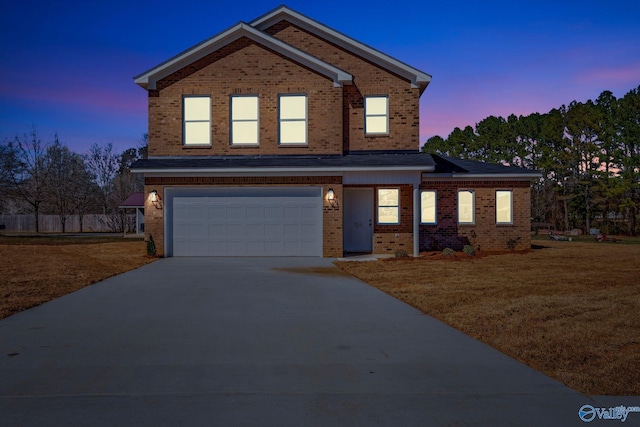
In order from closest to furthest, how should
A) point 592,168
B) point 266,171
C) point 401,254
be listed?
point 266,171 < point 401,254 < point 592,168

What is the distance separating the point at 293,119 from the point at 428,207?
684 cm

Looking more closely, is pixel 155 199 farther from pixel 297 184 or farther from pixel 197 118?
pixel 297 184

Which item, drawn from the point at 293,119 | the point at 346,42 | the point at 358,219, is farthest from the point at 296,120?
the point at 358,219

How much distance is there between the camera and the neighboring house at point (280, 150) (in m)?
17.7

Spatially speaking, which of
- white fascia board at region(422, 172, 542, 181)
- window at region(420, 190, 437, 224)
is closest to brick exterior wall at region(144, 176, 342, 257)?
window at region(420, 190, 437, 224)

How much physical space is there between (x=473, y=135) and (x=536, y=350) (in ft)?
204

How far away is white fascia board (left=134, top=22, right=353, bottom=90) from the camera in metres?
18.0

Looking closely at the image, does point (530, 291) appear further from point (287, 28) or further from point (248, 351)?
point (287, 28)

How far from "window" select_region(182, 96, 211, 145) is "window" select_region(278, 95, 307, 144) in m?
2.73

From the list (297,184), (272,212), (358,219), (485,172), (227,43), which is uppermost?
(227,43)

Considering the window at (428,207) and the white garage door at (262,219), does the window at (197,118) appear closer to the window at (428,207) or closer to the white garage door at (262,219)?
the white garage door at (262,219)

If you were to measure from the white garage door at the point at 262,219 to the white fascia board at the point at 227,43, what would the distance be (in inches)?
169

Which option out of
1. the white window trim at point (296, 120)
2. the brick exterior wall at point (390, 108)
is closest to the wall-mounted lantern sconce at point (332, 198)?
the white window trim at point (296, 120)

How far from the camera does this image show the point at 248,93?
18.4 m
